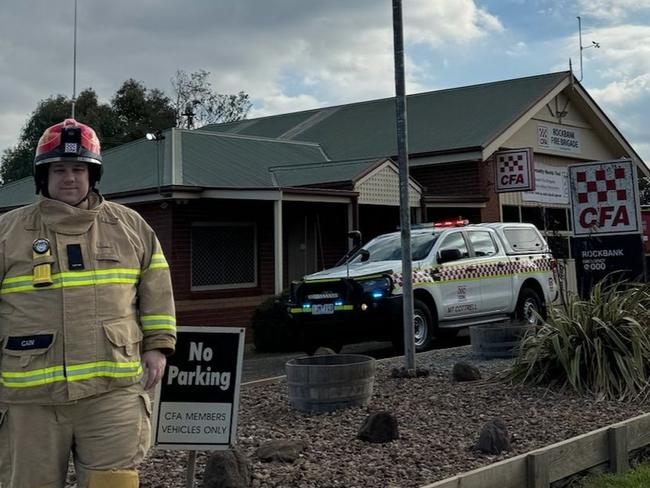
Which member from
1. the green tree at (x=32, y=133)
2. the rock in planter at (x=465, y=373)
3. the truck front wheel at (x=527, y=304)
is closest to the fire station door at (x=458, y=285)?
the truck front wheel at (x=527, y=304)

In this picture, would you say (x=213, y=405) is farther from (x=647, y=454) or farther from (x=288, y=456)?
(x=647, y=454)

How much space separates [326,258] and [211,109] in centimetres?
3646

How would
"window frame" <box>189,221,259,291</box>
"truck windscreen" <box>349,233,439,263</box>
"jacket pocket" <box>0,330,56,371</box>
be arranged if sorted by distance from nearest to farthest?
"jacket pocket" <box>0,330,56,371</box> → "truck windscreen" <box>349,233,439,263</box> → "window frame" <box>189,221,259,291</box>

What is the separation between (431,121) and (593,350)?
15.8 meters

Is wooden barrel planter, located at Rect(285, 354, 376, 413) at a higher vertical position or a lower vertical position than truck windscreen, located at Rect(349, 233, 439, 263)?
lower

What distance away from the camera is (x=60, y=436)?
3244mm

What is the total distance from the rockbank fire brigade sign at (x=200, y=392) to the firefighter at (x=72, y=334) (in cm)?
79

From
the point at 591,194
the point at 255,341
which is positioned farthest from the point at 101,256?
the point at 255,341

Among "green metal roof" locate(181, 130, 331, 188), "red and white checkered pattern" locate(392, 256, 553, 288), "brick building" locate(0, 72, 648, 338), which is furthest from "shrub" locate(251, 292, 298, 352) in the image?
"green metal roof" locate(181, 130, 331, 188)

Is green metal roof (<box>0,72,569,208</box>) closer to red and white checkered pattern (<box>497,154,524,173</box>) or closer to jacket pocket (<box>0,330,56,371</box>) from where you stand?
red and white checkered pattern (<box>497,154,524,173</box>)

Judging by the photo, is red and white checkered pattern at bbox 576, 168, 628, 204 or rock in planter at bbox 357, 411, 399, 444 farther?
red and white checkered pattern at bbox 576, 168, 628, 204

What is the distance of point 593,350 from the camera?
746 cm

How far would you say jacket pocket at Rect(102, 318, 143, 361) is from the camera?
10.7 ft

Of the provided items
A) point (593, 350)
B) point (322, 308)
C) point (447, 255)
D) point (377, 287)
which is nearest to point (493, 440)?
point (593, 350)
